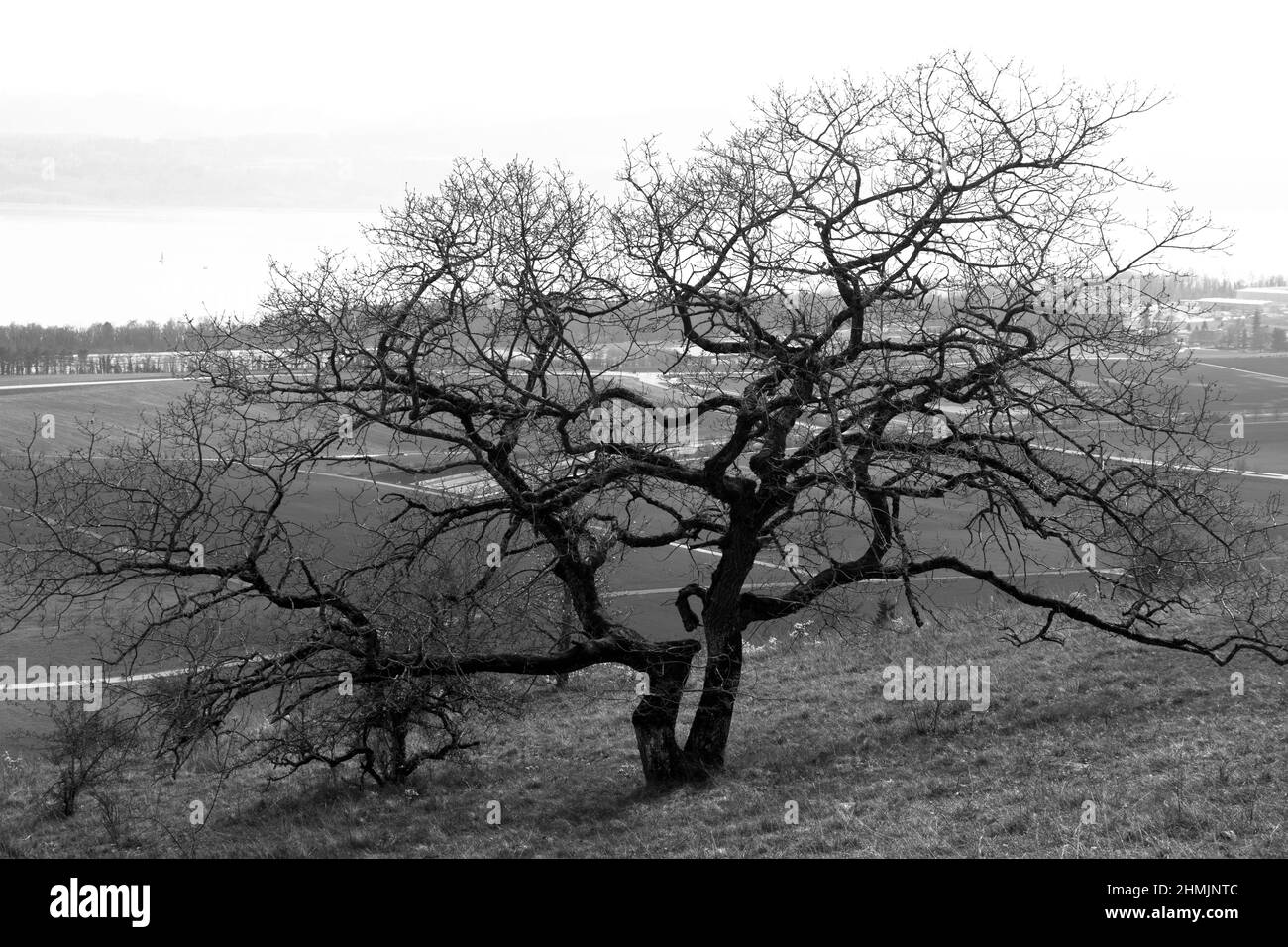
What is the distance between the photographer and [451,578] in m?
20.0

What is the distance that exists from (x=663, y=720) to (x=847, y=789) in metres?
2.32

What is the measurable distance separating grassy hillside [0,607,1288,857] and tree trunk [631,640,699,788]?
41 cm

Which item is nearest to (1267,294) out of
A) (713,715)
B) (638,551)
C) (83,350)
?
(638,551)

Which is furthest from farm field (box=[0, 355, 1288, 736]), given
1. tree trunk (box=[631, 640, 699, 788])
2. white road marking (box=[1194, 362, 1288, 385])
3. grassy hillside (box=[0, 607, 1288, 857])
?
tree trunk (box=[631, 640, 699, 788])

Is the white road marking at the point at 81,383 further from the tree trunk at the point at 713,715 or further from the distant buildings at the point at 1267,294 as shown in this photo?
the distant buildings at the point at 1267,294

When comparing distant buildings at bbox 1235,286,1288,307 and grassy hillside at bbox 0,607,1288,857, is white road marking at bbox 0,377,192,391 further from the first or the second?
distant buildings at bbox 1235,286,1288,307

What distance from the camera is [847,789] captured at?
42.8 ft

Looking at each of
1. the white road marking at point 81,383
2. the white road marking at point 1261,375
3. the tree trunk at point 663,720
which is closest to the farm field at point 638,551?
→ the white road marking at point 1261,375

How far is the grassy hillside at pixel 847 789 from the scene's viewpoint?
10.5 m

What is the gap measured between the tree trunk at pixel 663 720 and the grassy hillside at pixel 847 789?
414 millimetres

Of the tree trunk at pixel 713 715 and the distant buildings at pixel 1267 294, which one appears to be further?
the distant buildings at pixel 1267 294

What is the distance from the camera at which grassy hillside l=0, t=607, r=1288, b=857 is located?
10469mm
